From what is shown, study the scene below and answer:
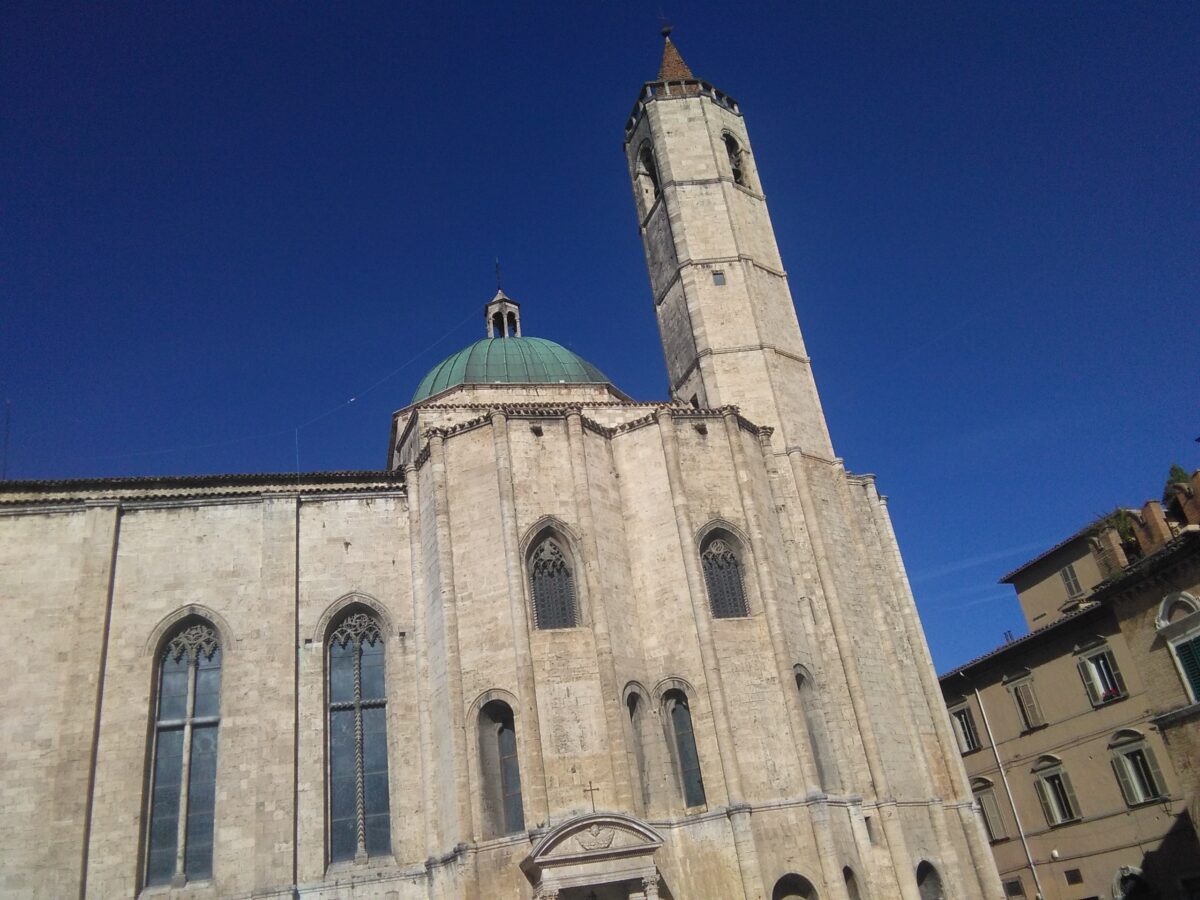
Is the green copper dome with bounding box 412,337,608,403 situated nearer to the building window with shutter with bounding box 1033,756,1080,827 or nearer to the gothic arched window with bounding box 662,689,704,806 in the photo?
the gothic arched window with bounding box 662,689,704,806

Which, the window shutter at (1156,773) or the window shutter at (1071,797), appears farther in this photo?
the window shutter at (1071,797)

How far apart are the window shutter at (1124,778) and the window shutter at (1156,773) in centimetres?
56

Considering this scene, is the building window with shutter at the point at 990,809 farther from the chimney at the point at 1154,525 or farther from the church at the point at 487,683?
the chimney at the point at 1154,525

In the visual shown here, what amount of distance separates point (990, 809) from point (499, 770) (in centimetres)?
1707

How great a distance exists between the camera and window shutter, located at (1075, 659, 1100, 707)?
79.5ft

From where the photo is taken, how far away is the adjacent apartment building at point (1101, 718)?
1980cm

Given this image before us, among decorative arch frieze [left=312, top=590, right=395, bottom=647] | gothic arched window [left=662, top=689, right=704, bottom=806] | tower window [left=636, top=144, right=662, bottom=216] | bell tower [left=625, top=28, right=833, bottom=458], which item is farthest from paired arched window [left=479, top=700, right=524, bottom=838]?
tower window [left=636, top=144, right=662, bottom=216]

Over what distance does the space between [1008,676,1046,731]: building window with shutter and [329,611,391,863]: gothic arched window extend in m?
17.3

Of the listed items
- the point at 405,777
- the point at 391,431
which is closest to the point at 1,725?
the point at 405,777

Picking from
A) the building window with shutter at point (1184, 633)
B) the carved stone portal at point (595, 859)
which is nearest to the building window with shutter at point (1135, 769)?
the building window with shutter at point (1184, 633)

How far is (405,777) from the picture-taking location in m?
18.8

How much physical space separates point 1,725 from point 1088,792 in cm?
2411

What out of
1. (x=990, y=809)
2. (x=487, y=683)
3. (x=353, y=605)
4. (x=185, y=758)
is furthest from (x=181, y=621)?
(x=990, y=809)

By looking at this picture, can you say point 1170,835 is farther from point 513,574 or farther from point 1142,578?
point 513,574
